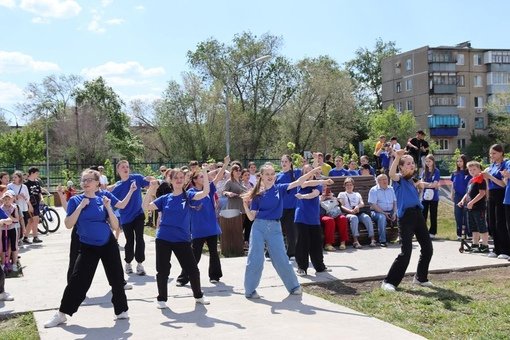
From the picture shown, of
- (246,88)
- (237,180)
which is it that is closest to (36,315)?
Result: (237,180)

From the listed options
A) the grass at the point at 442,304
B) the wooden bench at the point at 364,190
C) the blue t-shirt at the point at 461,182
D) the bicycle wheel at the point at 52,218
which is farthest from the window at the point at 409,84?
the grass at the point at 442,304

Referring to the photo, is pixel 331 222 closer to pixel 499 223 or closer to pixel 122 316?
pixel 499 223

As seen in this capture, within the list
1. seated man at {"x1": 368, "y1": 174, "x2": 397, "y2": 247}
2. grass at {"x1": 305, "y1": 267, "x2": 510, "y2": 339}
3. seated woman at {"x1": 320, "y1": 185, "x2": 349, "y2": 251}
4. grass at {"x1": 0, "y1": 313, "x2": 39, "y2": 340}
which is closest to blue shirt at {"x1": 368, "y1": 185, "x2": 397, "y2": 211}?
seated man at {"x1": 368, "y1": 174, "x2": 397, "y2": 247}

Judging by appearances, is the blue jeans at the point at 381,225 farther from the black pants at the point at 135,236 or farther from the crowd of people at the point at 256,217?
the black pants at the point at 135,236

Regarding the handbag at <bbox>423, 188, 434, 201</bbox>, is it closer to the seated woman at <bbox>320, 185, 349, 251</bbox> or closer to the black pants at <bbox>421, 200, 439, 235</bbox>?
the black pants at <bbox>421, 200, 439, 235</bbox>

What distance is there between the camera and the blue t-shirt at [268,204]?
7852 mm

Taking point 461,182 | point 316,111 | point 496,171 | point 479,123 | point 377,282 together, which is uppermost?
point 316,111

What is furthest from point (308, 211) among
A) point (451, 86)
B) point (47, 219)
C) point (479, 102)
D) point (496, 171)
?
point (479, 102)

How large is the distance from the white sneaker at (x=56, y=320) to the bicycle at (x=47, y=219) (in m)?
10.3

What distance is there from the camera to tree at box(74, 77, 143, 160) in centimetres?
6225

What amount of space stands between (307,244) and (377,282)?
3.86ft

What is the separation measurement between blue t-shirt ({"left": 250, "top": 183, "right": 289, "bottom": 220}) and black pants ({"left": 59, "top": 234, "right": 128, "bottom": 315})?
198cm

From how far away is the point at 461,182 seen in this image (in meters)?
13.2

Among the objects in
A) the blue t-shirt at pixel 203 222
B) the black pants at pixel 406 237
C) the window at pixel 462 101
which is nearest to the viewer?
the black pants at pixel 406 237
